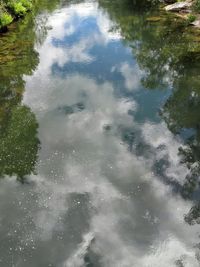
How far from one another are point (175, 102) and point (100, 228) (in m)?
13.4

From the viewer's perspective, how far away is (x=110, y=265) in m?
13.5

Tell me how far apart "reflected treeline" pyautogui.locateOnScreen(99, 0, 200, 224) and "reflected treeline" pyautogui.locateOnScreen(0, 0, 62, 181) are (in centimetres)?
818

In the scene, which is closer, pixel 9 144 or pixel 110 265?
pixel 110 265

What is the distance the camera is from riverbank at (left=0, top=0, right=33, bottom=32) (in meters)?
48.0

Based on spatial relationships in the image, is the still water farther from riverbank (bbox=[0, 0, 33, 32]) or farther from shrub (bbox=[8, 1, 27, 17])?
shrub (bbox=[8, 1, 27, 17])

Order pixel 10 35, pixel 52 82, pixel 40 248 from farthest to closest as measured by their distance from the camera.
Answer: pixel 10 35 < pixel 52 82 < pixel 40 248

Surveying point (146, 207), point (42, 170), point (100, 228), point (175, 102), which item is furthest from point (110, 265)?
point (175, 102)

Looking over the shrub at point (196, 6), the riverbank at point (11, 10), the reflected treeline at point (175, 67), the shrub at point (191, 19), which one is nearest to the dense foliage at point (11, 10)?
the riverbank at point (11, 10)

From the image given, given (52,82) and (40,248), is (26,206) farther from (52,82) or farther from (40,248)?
(52,82)

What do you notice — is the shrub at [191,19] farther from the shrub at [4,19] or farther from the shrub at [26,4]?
the shrub at [26,4]

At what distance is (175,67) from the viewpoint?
32.2 meters

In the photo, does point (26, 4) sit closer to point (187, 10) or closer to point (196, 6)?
point (187, 10)

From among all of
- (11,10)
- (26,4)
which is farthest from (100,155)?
(26,4)

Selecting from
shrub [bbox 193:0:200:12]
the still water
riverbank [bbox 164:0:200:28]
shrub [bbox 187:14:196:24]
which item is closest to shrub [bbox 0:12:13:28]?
the still water
